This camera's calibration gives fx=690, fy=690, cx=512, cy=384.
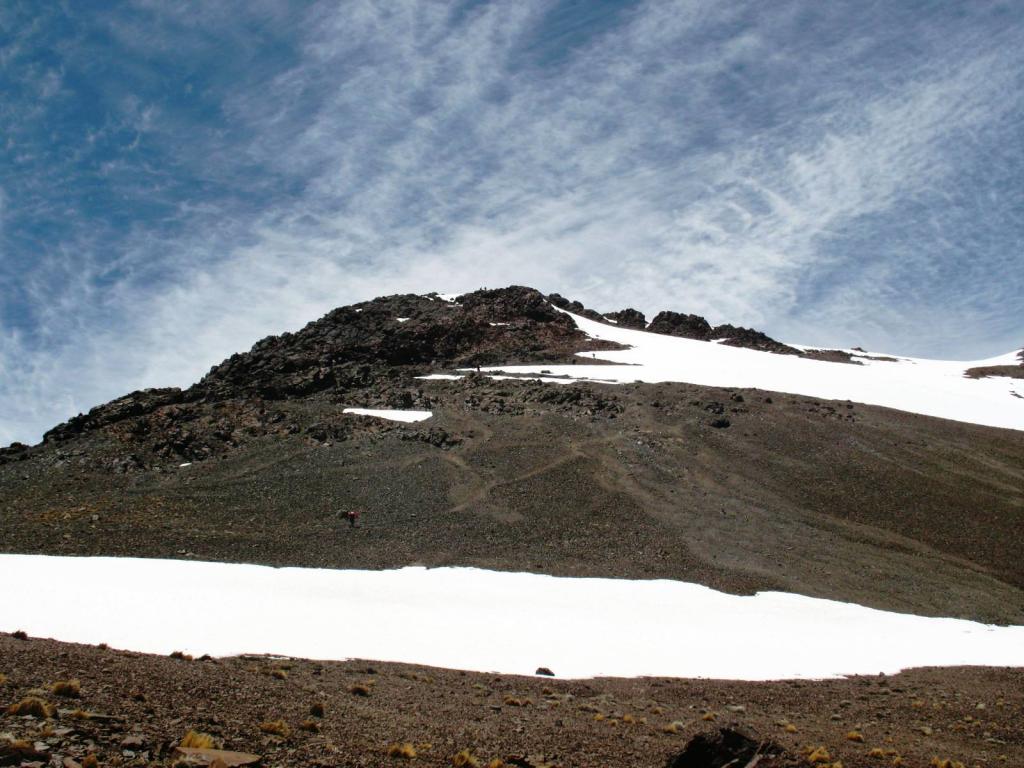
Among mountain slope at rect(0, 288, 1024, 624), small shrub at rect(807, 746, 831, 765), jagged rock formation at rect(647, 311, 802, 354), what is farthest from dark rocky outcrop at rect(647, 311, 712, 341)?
small shrub at rect(807, 746, 831, 765)

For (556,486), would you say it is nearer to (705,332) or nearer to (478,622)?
(478,622)

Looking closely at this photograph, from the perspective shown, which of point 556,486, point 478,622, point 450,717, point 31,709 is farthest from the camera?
point 556,486

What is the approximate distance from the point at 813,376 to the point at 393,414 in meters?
39.5

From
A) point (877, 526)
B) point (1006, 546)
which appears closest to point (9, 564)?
point (877, 526)

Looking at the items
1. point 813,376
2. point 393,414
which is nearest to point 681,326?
point 813,376

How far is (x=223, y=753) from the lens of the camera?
843 centimetres

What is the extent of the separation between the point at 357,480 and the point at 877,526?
90.5 ft

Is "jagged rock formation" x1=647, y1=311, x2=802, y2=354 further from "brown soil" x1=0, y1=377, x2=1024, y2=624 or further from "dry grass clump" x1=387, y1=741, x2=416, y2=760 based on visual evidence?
"dry grass clump" x1=387, y1=741, x2=416, y2=760

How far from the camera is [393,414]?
50250 mm

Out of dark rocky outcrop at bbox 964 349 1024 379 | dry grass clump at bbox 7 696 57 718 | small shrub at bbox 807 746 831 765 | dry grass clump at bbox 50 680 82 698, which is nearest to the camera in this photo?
dry grass clump at bbox 7 696 57 718

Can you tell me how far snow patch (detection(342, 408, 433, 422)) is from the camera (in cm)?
4906

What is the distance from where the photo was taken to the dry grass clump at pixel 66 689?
9779 millimetres

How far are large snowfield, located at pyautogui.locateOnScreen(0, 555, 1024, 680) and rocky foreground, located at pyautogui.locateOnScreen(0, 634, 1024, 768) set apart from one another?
2.01 metres

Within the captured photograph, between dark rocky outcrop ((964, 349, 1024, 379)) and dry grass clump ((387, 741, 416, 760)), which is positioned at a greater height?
dark rocky outcrop ((964, 349, 1024, 379))
